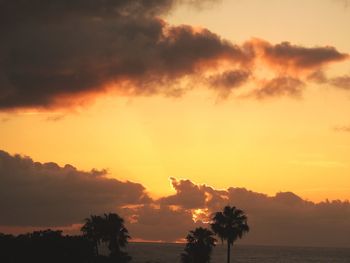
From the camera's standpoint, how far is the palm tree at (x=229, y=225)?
9825cm

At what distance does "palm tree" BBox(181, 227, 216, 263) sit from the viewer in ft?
311

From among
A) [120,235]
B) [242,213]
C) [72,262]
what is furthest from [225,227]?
[72,262]

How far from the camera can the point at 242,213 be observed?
9888 cm

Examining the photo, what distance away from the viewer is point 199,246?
96.9 metres

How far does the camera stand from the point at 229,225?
323 ft

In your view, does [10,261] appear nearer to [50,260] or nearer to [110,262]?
[50,260]

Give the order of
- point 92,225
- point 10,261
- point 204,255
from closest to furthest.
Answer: point 10,261, point 204,255, point 92,225

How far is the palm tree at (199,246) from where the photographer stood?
311 feet

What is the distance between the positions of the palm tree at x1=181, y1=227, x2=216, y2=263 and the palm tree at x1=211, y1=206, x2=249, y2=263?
1.31 meters

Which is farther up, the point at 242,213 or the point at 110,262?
the point at 242,213

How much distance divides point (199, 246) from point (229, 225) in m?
5.34

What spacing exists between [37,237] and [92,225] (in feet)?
27.4

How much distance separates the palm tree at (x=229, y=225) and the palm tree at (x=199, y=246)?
1.31 meters

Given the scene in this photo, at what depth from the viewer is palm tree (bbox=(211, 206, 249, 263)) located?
98.2 meters
